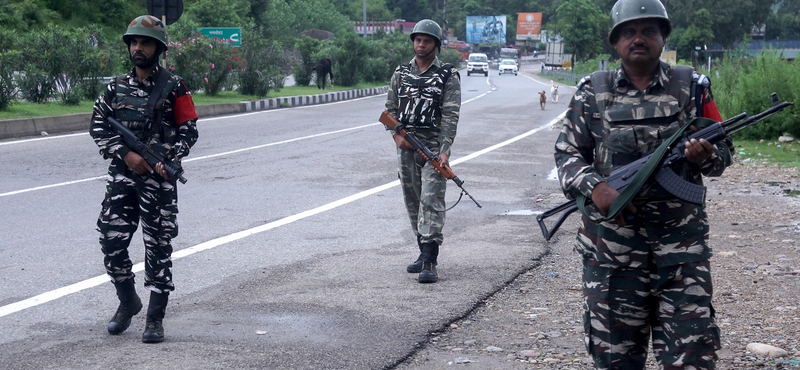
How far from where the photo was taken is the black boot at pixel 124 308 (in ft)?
16.0

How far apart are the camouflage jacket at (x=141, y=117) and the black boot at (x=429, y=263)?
201 cm

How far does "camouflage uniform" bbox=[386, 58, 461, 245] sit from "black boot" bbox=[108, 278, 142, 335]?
2075 millimetres

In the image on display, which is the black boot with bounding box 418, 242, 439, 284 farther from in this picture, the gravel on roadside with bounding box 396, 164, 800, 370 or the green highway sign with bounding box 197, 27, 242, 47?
the green highway sign with bounding box 197, 27, 242, 47

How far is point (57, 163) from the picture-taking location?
12328 millimetres

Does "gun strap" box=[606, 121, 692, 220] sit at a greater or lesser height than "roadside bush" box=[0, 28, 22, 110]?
greater

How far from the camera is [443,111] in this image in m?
6.29

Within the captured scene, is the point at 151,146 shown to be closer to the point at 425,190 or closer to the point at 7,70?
the point at 425,190

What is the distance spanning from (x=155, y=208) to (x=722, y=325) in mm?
3106

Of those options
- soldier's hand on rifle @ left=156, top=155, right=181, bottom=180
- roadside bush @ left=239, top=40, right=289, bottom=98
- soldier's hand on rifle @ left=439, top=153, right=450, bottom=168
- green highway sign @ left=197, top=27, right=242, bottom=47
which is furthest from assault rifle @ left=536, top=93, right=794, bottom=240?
green highway sign @ left=197, top=27, right=242, bottom=47

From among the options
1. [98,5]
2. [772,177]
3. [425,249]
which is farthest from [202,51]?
[98,5]

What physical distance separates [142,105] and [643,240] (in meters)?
2.74

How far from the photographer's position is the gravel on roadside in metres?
4.55

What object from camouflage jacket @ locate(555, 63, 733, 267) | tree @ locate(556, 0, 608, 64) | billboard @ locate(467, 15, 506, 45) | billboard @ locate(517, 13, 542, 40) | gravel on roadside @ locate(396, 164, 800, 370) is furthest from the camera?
billboard @ locate(517, 13, 542, 40)

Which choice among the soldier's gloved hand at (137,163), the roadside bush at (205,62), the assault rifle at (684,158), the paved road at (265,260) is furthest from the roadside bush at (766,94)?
the assault rifle at (684,158)
